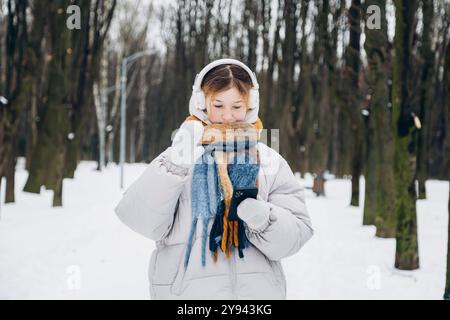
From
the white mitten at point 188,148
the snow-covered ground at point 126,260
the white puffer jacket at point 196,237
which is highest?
the white mitten at point 188,148

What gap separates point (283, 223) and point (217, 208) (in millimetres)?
264

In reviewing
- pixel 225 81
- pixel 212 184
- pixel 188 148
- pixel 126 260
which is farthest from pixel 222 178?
pixel 126 260

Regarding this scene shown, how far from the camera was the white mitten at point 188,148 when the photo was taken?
198 centimetres

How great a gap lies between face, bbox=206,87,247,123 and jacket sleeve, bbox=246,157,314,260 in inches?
11.1

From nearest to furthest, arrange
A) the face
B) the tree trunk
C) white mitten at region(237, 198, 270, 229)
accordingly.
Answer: white mitten at region(237, 198, 270, 229) < the face < the tree trunk

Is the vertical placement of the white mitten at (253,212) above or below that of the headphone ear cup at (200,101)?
below

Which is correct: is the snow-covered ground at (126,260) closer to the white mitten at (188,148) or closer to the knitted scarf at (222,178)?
the knitted scarf at (222,178)

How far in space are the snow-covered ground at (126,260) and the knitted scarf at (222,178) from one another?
10.4 ft

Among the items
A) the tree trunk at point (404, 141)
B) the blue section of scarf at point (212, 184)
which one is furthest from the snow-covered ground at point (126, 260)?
the blue section of scarf at point (212, 184)

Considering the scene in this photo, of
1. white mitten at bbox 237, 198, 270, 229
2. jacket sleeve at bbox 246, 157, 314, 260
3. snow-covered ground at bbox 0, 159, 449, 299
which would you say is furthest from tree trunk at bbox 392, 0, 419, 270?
white mitten at bbox 237, 198, 270, 229

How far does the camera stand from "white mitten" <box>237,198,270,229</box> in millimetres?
1918

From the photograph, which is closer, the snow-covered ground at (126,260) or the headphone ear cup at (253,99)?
the headphone ear cup at (253,99)

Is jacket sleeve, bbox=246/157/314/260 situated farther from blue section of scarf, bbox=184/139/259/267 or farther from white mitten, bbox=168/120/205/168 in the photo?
white mitten, bbox=168/120/205/168

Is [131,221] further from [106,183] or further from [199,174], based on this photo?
[106,183]
